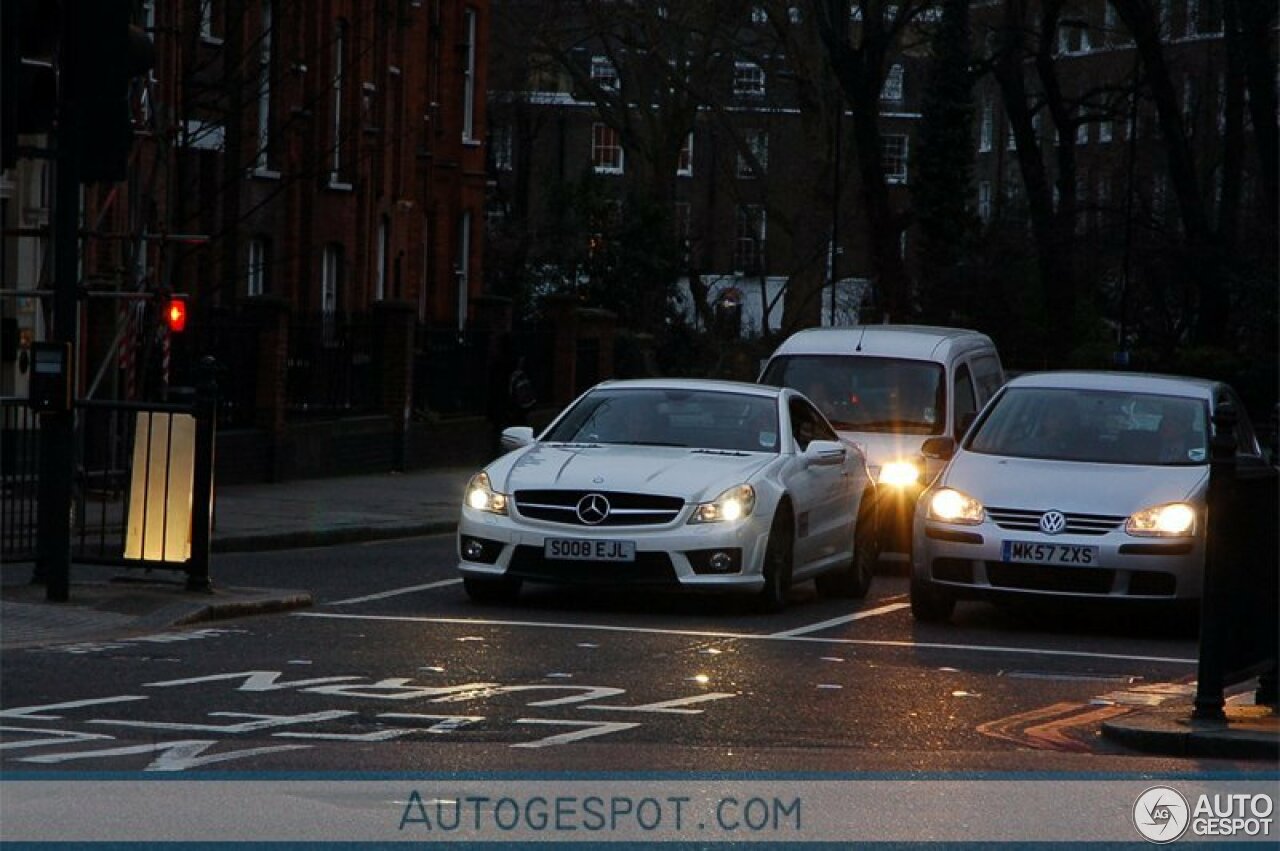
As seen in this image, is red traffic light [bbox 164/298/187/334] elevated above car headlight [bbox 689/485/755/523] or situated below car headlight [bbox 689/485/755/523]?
above

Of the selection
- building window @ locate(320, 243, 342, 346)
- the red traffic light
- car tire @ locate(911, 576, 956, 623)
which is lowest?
car tire @ locate(911, 576, 956, 623)

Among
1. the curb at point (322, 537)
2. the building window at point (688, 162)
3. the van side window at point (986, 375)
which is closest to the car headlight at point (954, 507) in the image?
the van side window at point (986, 375)

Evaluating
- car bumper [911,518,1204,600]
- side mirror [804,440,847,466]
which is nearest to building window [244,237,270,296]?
side mirror [804,440,847,466]

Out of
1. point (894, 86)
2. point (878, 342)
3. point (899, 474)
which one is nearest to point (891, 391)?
point (878, 342)

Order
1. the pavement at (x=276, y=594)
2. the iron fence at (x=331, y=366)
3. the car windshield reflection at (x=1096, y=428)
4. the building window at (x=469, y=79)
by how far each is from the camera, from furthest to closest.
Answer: the building window at (x=469, y=79) < the iron fence at (x=331, y=366) < the car windshield reflection at (x=1096, y=428) < the pavement at (x=276, y=594)

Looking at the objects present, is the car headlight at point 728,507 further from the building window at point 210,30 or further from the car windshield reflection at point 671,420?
the building window at point 210,30

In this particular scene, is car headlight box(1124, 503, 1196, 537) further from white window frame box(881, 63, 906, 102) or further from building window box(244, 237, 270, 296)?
white window frame box(881, 63, 906, 102)

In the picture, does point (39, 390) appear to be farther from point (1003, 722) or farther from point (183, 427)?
point (1003, 722)

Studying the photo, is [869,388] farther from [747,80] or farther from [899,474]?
[747,80]

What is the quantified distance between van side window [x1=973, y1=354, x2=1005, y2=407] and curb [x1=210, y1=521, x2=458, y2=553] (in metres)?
5.50

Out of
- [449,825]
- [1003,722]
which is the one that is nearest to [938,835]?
[449,825]

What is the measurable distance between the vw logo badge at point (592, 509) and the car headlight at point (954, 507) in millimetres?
2033

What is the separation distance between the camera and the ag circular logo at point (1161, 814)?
7.39 metres

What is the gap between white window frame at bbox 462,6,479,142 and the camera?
4825 cm
